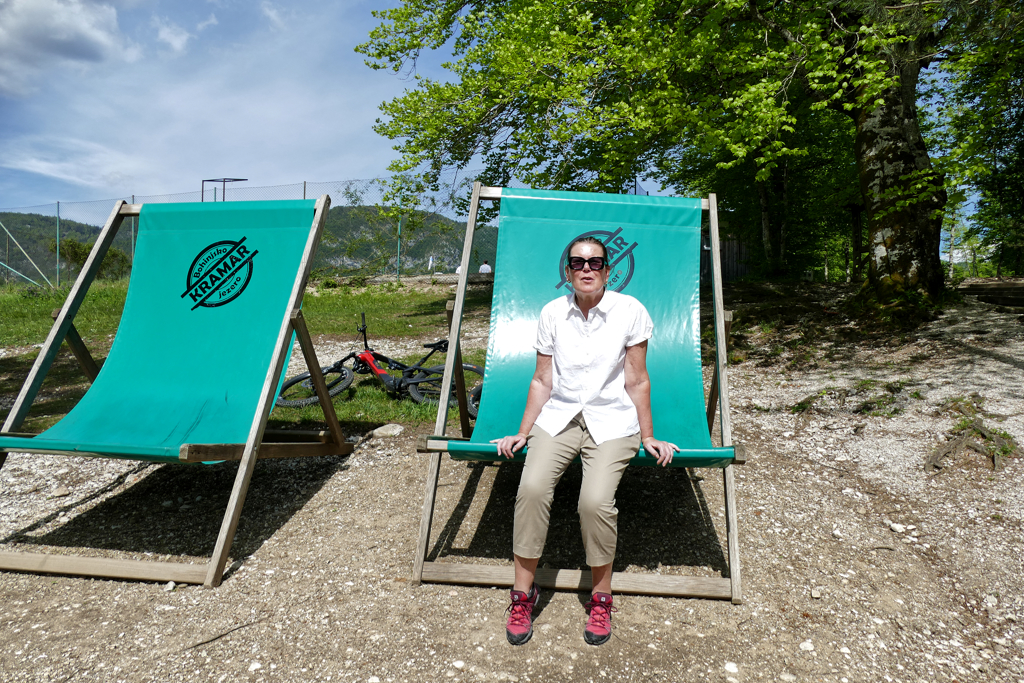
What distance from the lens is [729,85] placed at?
7457 millimetres

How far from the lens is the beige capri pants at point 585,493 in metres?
2.18

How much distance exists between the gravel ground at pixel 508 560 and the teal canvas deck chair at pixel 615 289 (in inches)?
15.7

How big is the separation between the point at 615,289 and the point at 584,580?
5.38ft

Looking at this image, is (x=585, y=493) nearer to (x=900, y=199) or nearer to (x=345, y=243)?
(x=900, y=199)

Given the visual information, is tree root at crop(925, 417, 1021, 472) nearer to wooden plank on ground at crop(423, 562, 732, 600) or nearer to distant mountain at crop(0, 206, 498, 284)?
wooden plank on ground at crop(423, 562, 732, 600)

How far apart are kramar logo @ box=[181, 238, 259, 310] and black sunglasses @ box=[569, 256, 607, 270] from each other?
203 cm

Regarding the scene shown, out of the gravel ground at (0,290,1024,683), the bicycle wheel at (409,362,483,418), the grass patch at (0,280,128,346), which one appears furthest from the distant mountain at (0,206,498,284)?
the gravel ground at (0,290,1024,683)

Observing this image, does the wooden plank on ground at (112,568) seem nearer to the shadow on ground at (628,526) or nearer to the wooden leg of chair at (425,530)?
the wooden leg of chair at (425,530)

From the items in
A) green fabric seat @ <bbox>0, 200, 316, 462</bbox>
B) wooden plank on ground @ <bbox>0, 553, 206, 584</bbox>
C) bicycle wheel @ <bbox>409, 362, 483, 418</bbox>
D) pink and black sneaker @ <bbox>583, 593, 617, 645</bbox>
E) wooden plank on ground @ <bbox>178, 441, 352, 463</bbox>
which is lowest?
pink and black sneaker @ <bbox>583, 593, 617, 645</bbox>

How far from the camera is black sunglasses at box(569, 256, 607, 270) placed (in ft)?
7.82

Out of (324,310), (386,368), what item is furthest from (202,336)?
(324,310)

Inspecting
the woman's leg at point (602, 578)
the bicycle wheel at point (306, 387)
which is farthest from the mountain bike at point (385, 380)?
the woman's leg at point (602, 578)

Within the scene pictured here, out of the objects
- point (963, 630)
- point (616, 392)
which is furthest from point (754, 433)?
point (616, 392)

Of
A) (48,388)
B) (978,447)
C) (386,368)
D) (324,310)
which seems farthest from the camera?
(324,310)
